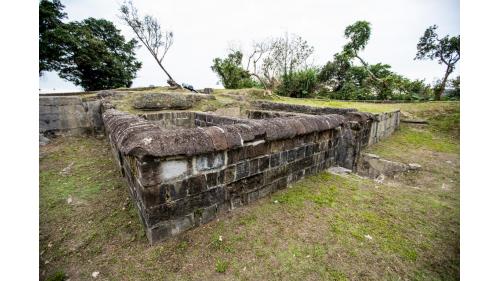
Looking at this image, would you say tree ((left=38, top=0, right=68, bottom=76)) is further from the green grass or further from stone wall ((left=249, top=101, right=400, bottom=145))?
the green grass

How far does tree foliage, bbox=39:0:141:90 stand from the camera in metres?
18.3

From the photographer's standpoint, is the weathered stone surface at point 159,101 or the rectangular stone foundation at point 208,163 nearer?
the rectangular stone foundation at point 208,163

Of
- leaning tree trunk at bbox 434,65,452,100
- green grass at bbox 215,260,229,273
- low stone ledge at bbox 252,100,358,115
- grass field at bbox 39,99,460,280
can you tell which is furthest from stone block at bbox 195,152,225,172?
leaning tree trunk at bbox 434,65,452,100

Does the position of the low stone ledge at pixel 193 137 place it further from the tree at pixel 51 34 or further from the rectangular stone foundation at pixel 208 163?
the tree at pixel 51 34

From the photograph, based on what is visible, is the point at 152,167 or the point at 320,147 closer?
the point at 152,167

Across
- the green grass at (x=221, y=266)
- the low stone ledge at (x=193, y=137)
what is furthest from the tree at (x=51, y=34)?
the green grass at (x=221, y=266)

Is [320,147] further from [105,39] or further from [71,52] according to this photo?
[105,39]

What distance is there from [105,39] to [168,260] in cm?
2898

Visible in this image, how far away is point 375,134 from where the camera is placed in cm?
781

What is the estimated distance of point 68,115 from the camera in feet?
23.9

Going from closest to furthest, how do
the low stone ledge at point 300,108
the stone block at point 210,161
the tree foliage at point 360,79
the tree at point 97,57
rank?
1. the stone block at point 210,161
2. the low stone ledge at point 300,108
3. the tree foliage at point 360,79
4. the tree at point 97,57

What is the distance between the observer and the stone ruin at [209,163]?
2328 millimetres

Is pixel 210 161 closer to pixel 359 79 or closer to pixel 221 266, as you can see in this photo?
pixel 221 266

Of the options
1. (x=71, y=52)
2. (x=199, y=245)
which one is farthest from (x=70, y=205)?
(x=71, y=52)
